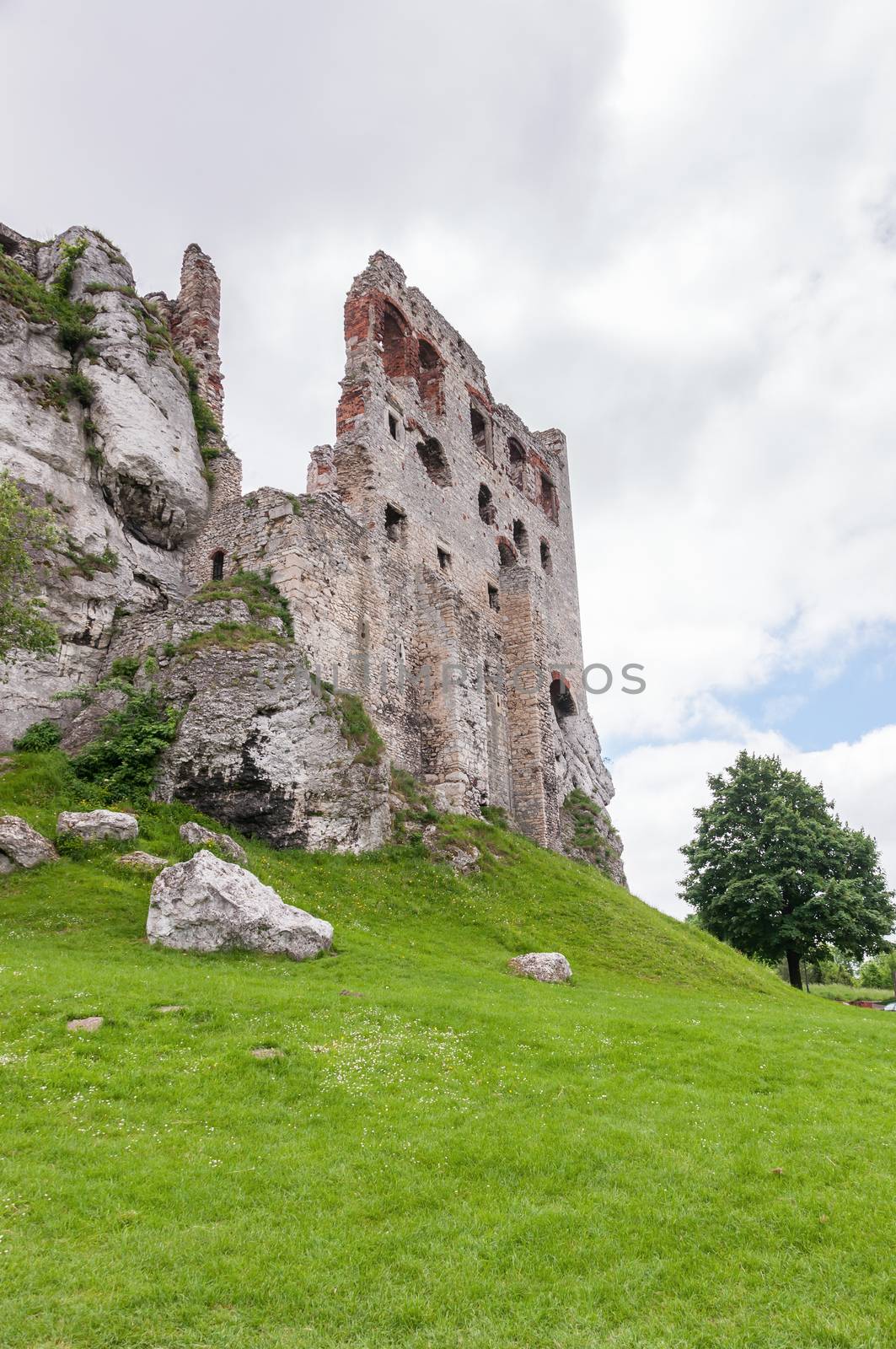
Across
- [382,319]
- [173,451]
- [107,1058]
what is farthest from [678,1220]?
[382,319]

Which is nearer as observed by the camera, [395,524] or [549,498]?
[395,524]

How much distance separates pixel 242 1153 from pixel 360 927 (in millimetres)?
9239

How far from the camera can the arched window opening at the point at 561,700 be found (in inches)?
1537

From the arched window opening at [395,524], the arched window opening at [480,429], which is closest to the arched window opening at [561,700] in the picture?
the arched window opening at [480,429]

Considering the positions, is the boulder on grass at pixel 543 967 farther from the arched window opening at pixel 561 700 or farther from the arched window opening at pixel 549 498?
the arched window opening at pixel 549 498

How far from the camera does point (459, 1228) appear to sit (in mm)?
6785

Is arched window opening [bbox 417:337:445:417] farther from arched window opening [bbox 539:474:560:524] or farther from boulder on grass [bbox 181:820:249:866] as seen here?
boulder on grass [bbox 181:820:249:866]

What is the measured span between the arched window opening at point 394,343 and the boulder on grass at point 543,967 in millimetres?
22287

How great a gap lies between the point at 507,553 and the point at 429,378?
7921mm

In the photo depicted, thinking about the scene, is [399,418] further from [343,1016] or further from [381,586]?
[343,1016]

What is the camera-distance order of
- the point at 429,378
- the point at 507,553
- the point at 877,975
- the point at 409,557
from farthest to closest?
the point at 877,975 < the point at 507,553 < the point at 429,378 < the point at 409,557

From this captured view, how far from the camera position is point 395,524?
1121 inches

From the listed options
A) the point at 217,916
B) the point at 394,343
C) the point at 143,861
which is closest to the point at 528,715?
the point at 394,343

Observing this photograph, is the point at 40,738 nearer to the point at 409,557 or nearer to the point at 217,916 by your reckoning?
the point at 217,916
